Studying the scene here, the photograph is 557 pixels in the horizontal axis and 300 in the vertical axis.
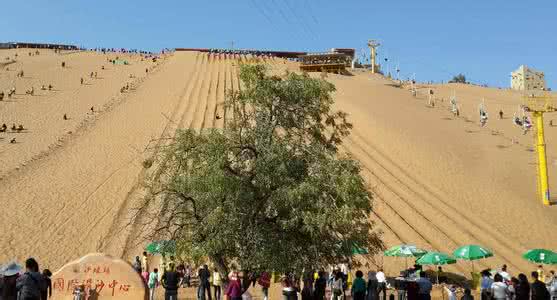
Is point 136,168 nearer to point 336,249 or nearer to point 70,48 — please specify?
point 336,249

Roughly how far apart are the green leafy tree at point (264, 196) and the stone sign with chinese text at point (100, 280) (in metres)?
2.36

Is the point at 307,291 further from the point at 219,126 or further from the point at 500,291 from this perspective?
the point at 219,126

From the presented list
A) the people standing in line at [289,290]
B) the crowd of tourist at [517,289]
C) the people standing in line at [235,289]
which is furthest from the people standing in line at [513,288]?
the people standing in line at [235,289]

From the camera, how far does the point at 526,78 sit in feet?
294

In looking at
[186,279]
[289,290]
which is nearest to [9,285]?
[289,290]

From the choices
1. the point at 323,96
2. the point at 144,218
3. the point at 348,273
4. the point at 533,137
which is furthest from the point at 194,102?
the point at 323,96

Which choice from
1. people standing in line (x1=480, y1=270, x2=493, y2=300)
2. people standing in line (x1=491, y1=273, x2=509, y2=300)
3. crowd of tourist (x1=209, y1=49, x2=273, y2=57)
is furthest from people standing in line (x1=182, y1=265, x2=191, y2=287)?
crowd of tourist (x1=209, y1=49, x2=273, y2=57)

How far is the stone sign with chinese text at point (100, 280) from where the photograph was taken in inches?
464

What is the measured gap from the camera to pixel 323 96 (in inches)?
627

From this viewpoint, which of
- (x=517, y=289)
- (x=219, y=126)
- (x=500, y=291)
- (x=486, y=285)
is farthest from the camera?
(x=219, y=126)

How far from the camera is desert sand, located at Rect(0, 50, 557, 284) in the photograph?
2622 cm

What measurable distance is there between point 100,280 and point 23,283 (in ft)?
6.16

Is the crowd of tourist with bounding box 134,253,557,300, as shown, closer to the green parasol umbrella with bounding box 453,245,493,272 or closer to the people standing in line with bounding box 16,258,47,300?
the green parasol umbrella with bounding box 453,245,493,272

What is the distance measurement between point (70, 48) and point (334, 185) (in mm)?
104344
